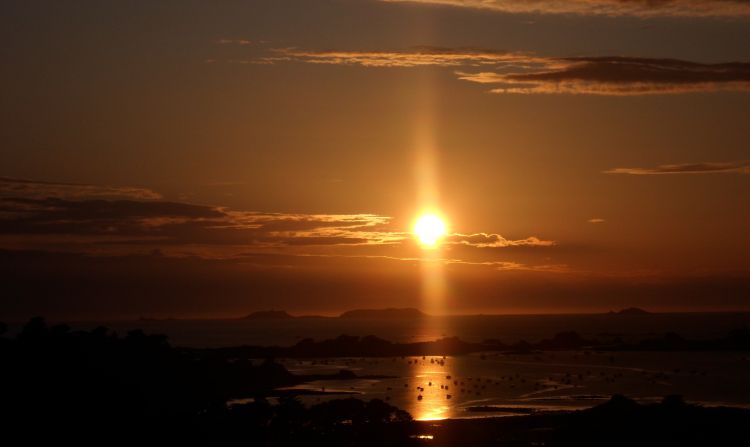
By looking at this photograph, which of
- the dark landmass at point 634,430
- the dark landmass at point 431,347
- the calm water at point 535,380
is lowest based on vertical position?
the dark landmass at point 634,430

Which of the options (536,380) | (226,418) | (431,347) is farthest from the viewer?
(431,347)

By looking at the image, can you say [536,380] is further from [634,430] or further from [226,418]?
[226,418]

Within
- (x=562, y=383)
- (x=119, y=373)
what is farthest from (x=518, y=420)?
(x=562, y=383)

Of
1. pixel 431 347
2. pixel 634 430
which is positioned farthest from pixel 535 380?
pixel 431 347

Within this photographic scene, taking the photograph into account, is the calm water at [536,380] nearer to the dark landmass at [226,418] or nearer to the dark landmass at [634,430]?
the dark landmass at [226,418]

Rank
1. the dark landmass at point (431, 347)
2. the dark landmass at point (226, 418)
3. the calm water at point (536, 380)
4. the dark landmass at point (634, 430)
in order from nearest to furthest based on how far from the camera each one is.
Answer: the dark landmass at point (226, 418)
the dark landmass at point (634, 430)
the calm water at point (536, 380)
the dark landmass at point (431, 347)

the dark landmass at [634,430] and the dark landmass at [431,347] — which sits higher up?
the dark landmass at [431,347]

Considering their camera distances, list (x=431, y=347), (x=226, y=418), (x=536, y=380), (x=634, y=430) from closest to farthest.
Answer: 1. (x=634, y=430)
2. (x=226, y=418)
3. (x=536, y=380)
4. (x=431, y=347)

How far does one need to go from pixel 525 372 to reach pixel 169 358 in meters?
53.6

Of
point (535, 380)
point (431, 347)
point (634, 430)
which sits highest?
point (431, 347)

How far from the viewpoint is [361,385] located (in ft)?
288

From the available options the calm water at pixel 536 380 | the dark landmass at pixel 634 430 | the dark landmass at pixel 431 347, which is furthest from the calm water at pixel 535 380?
the dark landmass at pixel 634 430

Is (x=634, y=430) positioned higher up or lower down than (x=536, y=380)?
lower down

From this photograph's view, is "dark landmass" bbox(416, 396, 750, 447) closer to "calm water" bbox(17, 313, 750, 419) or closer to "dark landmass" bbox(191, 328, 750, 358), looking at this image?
"calm water" bbox(17, 313, 750, 419)
